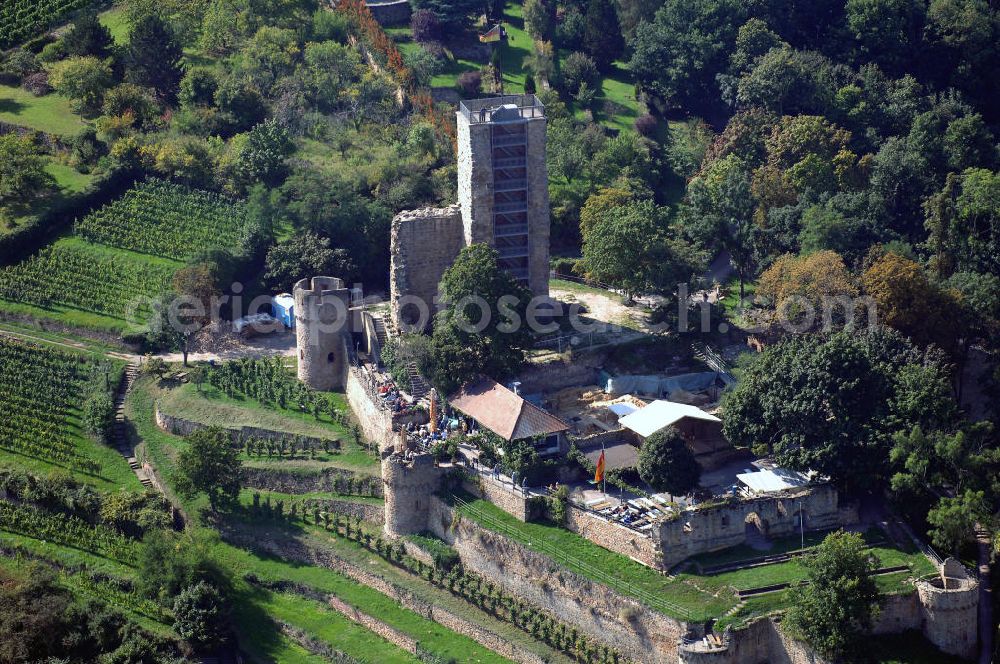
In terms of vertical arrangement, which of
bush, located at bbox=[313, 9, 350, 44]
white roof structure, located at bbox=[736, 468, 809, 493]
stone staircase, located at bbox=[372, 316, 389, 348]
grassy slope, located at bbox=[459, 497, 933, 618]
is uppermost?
bush, located at bbox=[313, 9, 350, 44]

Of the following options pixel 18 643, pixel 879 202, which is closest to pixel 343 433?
pixel 18 643

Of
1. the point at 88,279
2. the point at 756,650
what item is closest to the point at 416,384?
the point at 88,279

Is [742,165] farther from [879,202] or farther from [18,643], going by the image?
[18,643]

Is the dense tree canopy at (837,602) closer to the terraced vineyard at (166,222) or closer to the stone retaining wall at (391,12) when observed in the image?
the terraced vineyard at (166,222)

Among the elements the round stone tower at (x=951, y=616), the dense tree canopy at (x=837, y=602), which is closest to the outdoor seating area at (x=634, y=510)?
the dense tree canopy at (x=837, y=602)

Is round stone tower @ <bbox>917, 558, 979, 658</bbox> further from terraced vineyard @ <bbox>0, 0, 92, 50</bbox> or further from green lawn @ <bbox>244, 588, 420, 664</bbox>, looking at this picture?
terraced vineyard @ <bbox>0, 0, 92, 50</bbox>

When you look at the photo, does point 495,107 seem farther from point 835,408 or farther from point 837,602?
point 837,602

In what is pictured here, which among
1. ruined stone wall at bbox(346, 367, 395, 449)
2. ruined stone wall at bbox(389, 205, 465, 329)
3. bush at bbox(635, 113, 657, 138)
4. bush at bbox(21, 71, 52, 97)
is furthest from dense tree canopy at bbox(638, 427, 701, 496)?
bush at bbox(21, 71, 52, 97)
